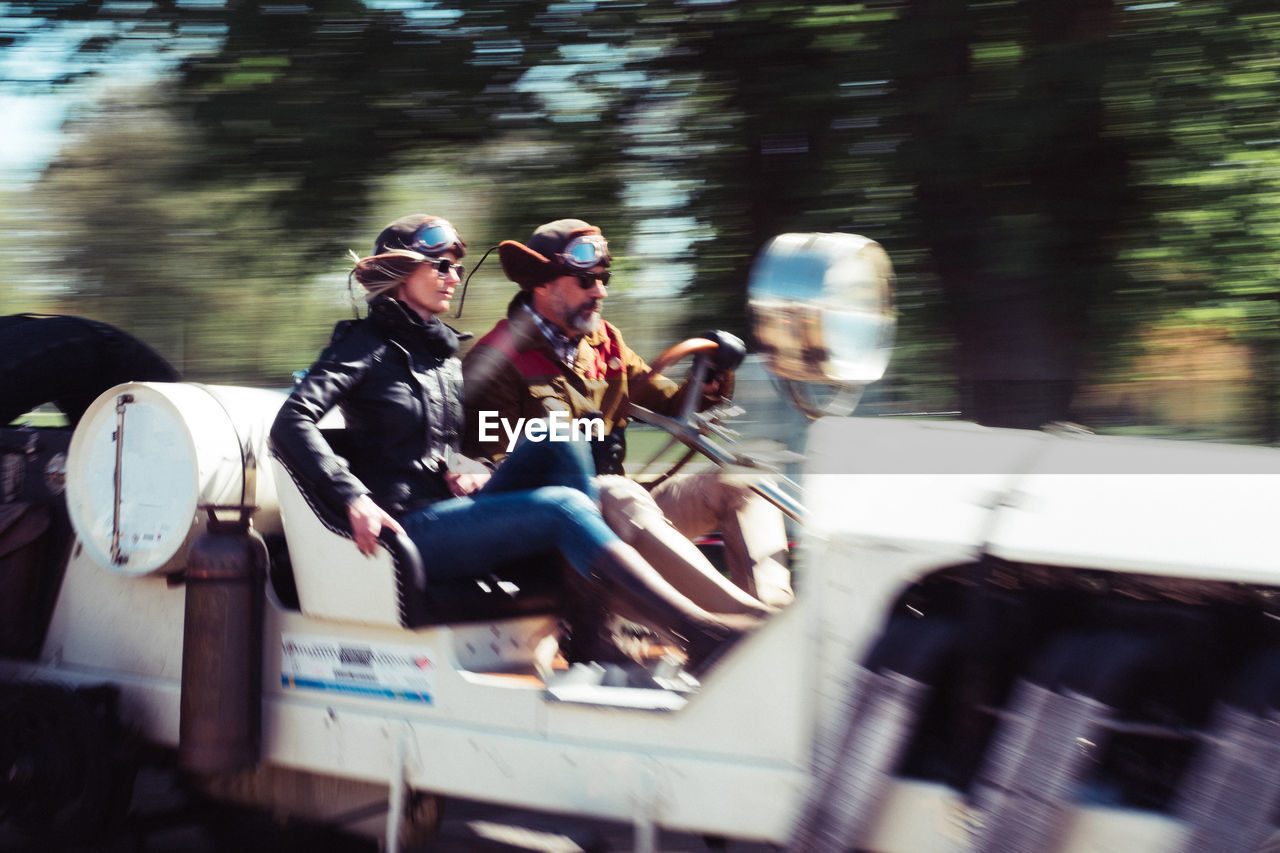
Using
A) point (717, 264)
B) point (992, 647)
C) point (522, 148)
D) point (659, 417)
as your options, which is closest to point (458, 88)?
point (522, 148)

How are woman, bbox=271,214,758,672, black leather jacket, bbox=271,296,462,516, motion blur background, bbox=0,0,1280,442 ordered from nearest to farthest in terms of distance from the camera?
woman, bbox=271,214,758,672, black leather jacket, bbox=271,296,462,516, motion blur background, bbox=0,0,1280,442

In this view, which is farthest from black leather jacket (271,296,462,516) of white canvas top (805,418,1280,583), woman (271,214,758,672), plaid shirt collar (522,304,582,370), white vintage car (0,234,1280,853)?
white canvas top (805,418,1280,583)

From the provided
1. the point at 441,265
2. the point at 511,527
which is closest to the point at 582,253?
the point at 441,265

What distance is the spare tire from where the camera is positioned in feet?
11.9

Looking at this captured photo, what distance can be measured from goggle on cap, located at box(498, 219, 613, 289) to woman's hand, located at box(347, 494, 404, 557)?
73 centimetres

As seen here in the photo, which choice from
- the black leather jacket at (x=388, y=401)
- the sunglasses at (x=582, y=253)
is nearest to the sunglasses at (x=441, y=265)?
the black leather jacket at (x=388, y=401)

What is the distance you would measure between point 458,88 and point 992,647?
371cm

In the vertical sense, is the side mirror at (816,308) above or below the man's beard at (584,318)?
above

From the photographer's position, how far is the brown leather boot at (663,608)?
2.66 meters

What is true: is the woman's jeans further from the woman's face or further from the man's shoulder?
the woman's face

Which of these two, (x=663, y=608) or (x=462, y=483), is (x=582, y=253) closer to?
(x=462, y=483)

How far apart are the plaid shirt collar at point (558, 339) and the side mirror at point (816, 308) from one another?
710mm

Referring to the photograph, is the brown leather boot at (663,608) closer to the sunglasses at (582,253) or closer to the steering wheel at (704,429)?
the steering wheel at (704,429)

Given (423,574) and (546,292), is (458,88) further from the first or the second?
(423,574)
